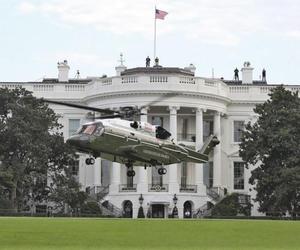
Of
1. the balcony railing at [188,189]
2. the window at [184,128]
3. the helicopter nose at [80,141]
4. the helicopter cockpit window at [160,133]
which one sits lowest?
the balcony railing at [188,189]

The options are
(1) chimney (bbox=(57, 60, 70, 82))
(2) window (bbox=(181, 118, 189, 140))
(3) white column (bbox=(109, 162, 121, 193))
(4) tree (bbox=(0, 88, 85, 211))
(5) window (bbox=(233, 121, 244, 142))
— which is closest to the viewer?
(4) tree (bbox=(0, 88, 85, 211))

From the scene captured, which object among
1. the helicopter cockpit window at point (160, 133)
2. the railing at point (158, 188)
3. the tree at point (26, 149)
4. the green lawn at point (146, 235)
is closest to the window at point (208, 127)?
the railing at point (158, 188)

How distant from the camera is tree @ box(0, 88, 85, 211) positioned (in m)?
83.4

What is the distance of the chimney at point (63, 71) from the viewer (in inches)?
4252

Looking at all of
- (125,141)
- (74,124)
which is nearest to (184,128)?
(74,124)

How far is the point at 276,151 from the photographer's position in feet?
277

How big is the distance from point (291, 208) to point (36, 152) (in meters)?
21.9

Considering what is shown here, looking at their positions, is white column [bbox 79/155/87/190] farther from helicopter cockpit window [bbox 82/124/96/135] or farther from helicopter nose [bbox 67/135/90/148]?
helicopter nose [bbox 67/135/90/148]

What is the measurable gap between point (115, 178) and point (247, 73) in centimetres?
2257

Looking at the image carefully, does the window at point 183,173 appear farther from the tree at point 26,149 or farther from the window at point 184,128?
the tree at point 26,149

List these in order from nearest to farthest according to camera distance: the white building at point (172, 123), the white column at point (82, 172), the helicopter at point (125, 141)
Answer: the helicopter at point (125, 141) → the white building at point (172, 123) → the white column at point (82, 172)

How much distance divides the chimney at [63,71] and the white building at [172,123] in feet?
5.54

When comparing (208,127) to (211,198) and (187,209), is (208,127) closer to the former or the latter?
(211,198)

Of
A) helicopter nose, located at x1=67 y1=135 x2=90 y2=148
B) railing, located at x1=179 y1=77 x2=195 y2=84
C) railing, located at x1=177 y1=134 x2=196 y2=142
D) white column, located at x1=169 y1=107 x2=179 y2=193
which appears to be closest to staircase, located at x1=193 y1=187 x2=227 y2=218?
white column, located at x1=169 y1=107 x2=179 y2=193
